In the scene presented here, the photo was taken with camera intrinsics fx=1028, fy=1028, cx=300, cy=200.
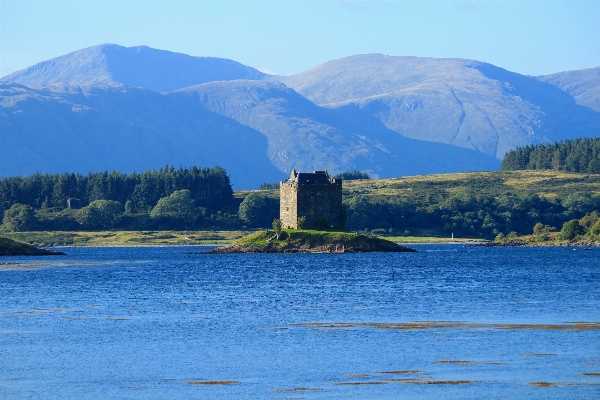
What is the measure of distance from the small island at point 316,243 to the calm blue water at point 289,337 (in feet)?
149

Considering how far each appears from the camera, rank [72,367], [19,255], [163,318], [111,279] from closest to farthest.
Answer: [72,367]
[163,318]
[111,279]
[19,255]

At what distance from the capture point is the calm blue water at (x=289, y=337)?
40281 mm

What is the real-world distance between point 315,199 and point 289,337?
98.2 m

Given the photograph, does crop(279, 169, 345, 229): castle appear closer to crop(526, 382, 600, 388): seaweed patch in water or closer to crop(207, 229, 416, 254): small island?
crop(207, 229, 416, 254): small island

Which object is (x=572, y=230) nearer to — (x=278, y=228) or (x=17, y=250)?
(x=278, y=228)

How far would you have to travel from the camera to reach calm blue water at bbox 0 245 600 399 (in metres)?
40.3

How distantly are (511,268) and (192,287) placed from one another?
4067cm

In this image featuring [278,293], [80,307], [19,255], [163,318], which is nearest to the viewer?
[163,318]

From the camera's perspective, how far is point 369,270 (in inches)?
4419

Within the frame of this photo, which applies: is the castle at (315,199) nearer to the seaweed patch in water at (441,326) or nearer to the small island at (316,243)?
the small island at (316,243)

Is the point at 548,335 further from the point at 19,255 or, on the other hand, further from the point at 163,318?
the point at 19,255

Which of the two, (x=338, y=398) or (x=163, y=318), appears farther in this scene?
(x=163, y=318)

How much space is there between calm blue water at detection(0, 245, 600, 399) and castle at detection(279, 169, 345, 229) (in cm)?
4764

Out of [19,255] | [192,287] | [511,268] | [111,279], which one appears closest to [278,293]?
[192,287]
